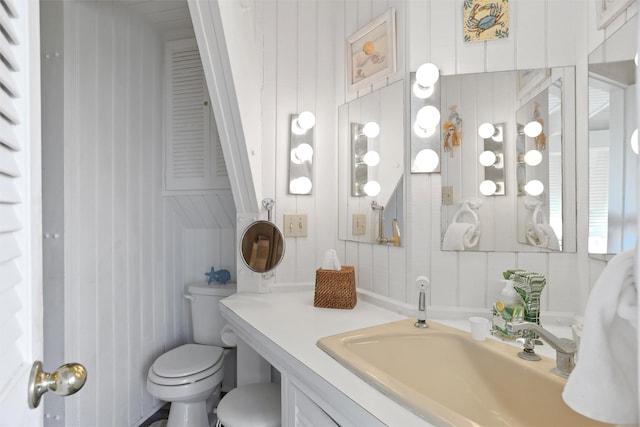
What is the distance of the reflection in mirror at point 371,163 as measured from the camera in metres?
1.41

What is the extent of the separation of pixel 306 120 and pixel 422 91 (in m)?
0.60

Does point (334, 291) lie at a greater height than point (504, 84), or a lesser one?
lesser

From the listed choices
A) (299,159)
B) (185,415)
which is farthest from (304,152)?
(185,415)

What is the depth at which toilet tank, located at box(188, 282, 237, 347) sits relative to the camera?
2082 millimetres

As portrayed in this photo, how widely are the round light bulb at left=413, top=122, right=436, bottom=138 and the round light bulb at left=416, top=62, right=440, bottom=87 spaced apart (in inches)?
6.3

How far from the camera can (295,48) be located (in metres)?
1.73

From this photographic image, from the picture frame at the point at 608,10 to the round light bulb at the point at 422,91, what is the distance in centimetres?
53

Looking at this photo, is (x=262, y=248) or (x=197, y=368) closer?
(x=262, y=248)

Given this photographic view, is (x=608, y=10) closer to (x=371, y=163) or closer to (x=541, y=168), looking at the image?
(x=541, y=168)

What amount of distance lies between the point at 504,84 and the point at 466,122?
0.19 m

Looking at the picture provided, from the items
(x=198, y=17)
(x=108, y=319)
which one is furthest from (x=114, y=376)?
(x=198, y=17)

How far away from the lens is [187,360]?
1839mm

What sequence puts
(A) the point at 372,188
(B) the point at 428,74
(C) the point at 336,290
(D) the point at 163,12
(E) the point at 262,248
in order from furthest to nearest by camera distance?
1. (D) the point at 163,12
2. (E) the point at 262,248
3. (A) the point at 372,188
4. (C) the point at 336,290
5. (B) the point at 428,74

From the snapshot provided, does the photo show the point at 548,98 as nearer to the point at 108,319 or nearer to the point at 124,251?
the point at 124,251
